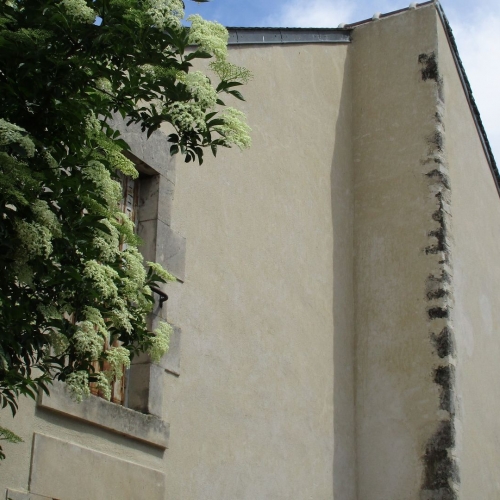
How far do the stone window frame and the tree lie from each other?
1.57 m

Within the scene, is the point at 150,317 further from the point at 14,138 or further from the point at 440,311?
the point at 440,311

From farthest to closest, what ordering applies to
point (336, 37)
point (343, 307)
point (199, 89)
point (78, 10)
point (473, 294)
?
1. point (336, 37)
2. point (473, 294)
3. point (343, 307)
4. point (199, 89)
5. point (78, 10)

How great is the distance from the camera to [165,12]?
11.5 feet

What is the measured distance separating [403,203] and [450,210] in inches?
15.6

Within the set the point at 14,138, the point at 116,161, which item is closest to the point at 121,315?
the point at 116,161

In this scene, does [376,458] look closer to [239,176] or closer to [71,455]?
[239,176]

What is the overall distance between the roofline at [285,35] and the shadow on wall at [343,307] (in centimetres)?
31

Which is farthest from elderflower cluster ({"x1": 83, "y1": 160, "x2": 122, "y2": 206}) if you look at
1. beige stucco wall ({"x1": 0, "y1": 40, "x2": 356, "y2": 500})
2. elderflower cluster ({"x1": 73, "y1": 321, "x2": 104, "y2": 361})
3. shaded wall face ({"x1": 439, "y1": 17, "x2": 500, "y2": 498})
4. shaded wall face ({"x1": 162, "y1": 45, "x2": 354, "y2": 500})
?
shaded wall face ({"x1": 439, "y1": 17, "x2": 500, "y2": 498})

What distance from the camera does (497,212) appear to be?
10.4 meters

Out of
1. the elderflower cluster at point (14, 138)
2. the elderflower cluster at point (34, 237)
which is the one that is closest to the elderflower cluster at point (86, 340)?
the elderflower cluster at point (34, 237)

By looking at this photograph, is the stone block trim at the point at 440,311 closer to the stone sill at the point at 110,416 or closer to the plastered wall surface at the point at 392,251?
the plastered wall surface at the point at 392,251

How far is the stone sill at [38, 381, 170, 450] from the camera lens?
4.93 metres

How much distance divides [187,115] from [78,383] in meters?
1.00

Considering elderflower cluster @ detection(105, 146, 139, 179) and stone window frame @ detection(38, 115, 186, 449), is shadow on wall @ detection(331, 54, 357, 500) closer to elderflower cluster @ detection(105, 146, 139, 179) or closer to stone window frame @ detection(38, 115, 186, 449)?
stone window frame @ detection(38, 115, 186, 449)
